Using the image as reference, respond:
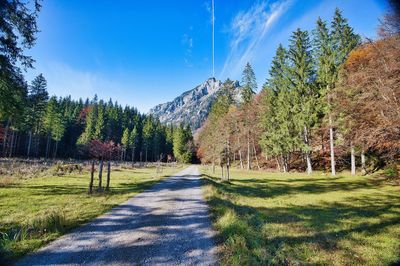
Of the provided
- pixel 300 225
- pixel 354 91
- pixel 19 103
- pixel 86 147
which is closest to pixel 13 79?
pixel 19 103

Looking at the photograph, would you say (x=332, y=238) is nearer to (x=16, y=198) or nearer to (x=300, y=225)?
(x=300, y=225)

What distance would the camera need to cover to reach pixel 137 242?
5676 millimetres

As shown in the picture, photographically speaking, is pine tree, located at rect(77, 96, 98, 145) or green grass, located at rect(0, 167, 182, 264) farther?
pine tree, located at rect(77, 96, 98, 145)

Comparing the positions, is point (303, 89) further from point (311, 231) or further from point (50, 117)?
point (50, 117)

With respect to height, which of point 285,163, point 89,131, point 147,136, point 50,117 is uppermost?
point 50,117

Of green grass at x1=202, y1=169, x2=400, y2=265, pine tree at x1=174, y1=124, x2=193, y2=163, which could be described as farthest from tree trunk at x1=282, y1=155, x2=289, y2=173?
pine tree at x1=174, y1=124, x2=193, y2=163

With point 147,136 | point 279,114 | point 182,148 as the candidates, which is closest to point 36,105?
point 147,136

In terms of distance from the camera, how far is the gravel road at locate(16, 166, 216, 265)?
15.5ft

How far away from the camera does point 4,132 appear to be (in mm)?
47219

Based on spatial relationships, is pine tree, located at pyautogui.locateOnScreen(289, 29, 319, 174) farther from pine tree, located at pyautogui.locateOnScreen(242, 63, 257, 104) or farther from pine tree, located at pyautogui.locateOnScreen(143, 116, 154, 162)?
pine tree, located at pyautogui.locateOnScreen(143, 116, 154, 162)

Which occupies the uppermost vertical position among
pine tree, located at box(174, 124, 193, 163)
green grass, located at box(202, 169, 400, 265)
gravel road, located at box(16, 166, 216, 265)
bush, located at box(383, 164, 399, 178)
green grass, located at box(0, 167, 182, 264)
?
pine tree, located at box(174, 124, 193, 163)

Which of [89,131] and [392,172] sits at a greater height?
[89,131]

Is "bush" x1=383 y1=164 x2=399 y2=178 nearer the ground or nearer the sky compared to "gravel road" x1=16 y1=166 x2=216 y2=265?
nearer the sky

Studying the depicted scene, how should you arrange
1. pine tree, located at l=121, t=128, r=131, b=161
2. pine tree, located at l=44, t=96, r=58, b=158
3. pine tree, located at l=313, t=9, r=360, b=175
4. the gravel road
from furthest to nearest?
pine tree, located at l=121, t=128, r=131, b=161, pine tree, located at l=44, t=96, r=58, b=158, pine tree, located at l=313, t=9, r=360, b=175, the gravel road
